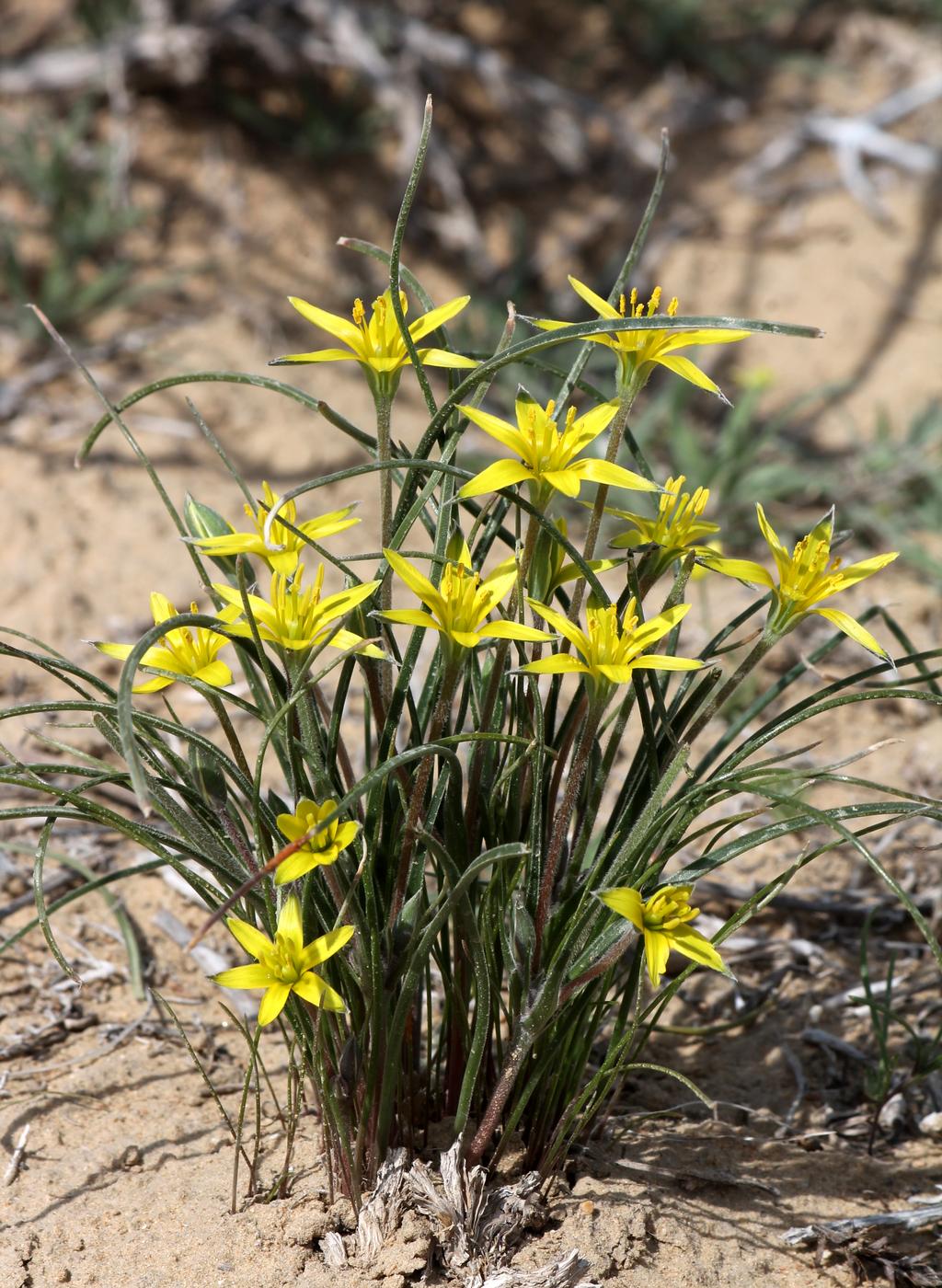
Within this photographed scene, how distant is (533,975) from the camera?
1.53 meters

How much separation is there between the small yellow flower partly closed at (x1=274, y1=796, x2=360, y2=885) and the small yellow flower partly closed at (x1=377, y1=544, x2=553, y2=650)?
21 centimetres

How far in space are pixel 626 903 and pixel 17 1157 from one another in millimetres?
1016

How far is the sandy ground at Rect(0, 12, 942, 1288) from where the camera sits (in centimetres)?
162

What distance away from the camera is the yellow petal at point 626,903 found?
51.3 inches

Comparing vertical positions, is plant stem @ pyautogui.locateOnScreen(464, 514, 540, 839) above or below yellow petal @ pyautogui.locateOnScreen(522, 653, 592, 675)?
above

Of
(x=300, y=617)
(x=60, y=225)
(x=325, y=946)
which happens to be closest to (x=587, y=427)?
(x=300, y=617)

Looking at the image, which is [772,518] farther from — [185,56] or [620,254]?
[185,56]

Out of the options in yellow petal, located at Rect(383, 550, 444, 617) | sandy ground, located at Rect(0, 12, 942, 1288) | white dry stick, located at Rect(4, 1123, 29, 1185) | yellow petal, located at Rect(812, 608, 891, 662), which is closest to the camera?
yellow petal, located at Rect(383, 550, 444, 617)

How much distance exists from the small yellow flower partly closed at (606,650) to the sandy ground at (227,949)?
2.46 feet

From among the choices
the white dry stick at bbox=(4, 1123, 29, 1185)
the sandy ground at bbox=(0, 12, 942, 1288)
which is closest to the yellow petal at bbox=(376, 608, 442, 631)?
the sandy ground at bbox=(0, 12, 942, 1288)

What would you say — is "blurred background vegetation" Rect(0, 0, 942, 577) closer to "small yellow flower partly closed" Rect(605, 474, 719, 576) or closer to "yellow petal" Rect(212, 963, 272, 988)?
"small yellow flower partly closed" Rect(605, 474, 719, 576)

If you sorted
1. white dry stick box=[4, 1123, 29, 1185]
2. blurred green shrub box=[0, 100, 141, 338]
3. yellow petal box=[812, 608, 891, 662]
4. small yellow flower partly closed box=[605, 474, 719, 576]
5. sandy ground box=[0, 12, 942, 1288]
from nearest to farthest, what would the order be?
yellow petal box=[812, 608, 891, 662], small yellow flower partly closed box=[605, 474, 719, 576], sandy ground box=[0, 12, 942, 1288], white dry stick box=[4, 1123, 29, 1185], blurred green shrub box=[0, 100, 141, 338]

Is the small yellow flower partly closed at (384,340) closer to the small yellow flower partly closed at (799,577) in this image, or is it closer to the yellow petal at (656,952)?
the small yellow flower partly closed at (799,577)

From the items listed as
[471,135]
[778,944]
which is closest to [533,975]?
[778,944]
